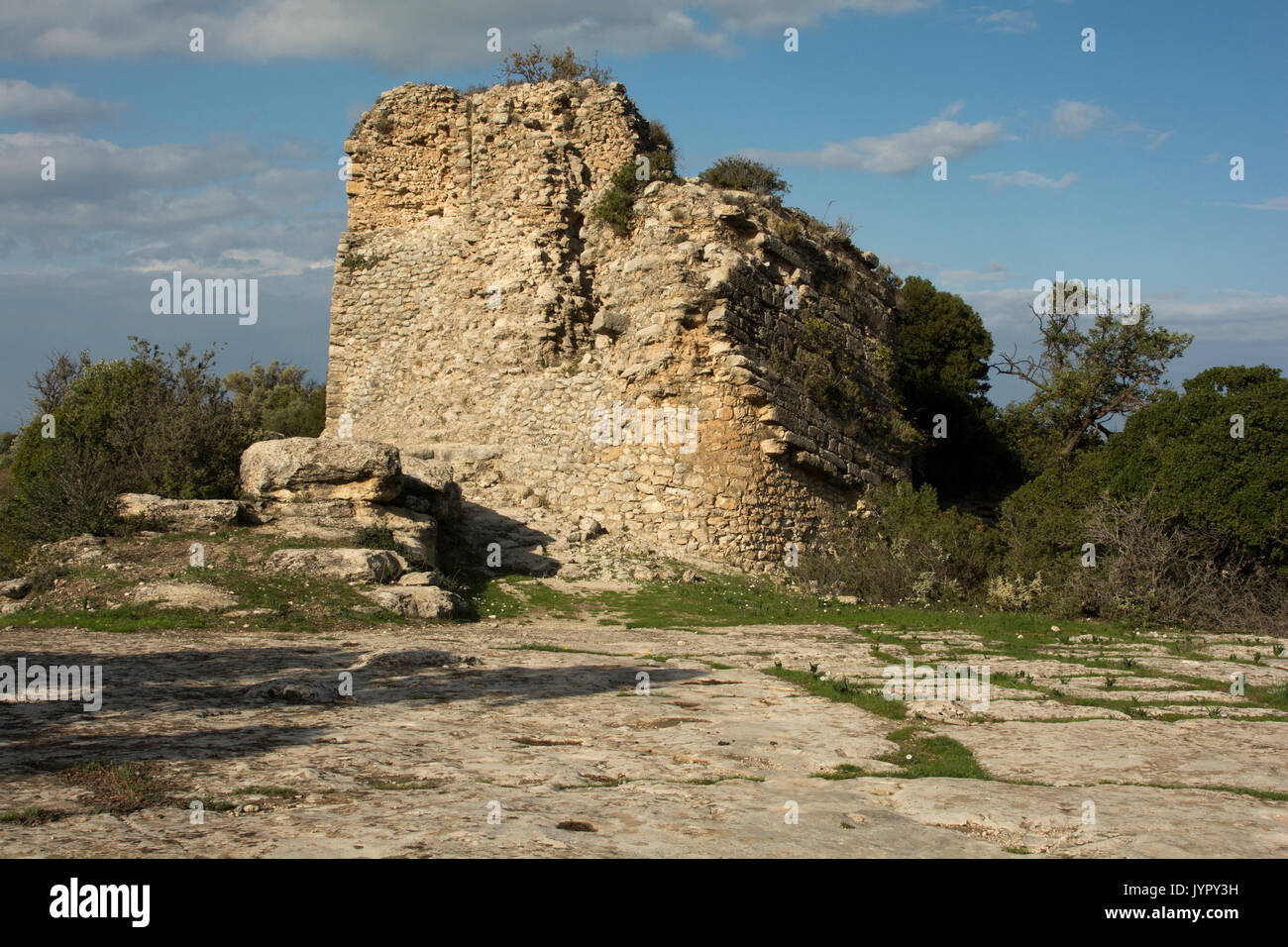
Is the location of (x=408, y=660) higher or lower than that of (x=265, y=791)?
lower

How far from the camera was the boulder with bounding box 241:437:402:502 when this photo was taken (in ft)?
44.9

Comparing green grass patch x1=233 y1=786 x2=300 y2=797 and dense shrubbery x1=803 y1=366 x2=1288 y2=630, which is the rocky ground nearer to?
green grass patch x1=233 y1=786 x2=300 y2=797

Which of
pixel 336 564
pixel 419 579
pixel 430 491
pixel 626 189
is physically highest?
pixel 626 189

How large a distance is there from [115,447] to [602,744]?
38.0ft

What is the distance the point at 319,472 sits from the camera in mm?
13703

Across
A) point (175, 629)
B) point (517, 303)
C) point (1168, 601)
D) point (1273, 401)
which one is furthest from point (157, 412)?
point (1273, 401)

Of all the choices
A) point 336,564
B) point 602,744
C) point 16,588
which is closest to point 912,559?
point 336,564

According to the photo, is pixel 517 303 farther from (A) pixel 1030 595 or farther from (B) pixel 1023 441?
(B) pixel 1023 441

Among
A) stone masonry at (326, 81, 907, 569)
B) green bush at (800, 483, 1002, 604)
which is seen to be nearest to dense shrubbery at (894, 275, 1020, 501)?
stone masonry at (326, 81, 907, 569)

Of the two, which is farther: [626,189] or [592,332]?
[626,189]

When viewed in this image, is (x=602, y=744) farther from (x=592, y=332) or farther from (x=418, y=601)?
(x=592, y=332)

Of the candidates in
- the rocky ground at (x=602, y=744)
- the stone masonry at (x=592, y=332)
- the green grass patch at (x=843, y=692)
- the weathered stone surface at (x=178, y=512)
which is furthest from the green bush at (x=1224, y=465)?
the weathered stone surface at (x=178, y=512)

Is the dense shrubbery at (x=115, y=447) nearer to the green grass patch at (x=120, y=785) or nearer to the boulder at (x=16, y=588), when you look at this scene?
the boulder at (x=16, y=588)

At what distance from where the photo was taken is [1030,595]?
14.6 m
